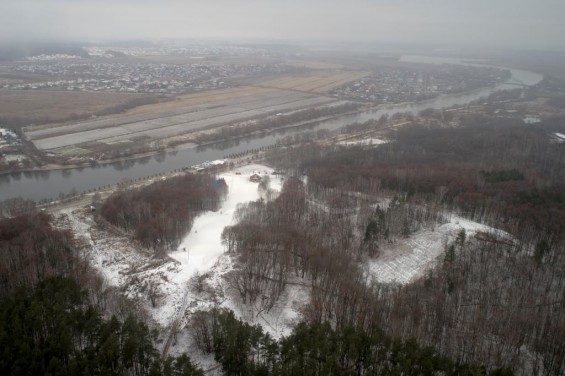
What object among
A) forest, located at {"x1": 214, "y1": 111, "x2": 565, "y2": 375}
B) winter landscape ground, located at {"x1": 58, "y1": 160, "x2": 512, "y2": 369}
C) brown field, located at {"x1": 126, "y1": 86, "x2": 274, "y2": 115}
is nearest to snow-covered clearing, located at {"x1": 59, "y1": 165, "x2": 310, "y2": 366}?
winter landscape ground, located at {"x1": 58, "y1": 160, "x2": 512, "y2": 369}

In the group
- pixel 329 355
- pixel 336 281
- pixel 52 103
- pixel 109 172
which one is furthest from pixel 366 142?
pixel 52 103

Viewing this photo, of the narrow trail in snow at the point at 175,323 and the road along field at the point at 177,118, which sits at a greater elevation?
the road along field at the point at 177,118

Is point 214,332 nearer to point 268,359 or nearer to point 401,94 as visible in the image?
point 268,359

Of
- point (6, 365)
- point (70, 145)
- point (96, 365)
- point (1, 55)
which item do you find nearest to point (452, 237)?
point (96, 365)

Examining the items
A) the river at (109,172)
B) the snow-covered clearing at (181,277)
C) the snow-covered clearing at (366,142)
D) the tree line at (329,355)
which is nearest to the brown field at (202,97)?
the river at (109,172)

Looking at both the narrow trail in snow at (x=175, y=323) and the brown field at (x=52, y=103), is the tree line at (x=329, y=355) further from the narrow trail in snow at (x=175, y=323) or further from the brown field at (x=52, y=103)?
the brown field at (x=52, y=103)

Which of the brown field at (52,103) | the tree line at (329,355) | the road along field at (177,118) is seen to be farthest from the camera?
the brown field at (52,103)

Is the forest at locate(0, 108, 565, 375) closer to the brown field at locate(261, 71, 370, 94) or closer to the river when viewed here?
the river

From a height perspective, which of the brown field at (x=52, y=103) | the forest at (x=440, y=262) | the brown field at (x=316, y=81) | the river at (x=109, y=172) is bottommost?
the river at (x=109, y=172)
